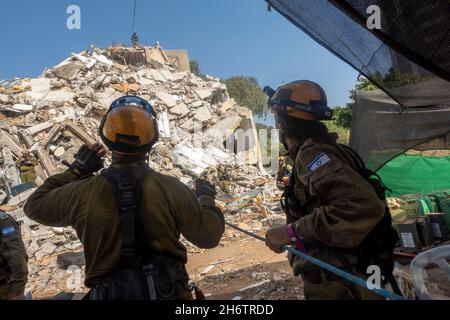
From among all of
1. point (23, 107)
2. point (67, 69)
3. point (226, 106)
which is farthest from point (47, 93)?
point (226, 106)

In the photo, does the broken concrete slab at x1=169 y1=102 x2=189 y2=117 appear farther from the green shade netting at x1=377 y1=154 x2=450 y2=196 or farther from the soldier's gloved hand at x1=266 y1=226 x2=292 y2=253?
the soldier's gloved hand at x1=266 y1=226 x2=292 y2=253

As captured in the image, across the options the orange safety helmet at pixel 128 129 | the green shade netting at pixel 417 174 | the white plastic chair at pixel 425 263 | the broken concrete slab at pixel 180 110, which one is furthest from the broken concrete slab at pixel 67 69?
the white plastic chair at pixel 425 263

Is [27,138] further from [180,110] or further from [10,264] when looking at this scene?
[10,264]

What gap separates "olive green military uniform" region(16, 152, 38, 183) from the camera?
11.4 m

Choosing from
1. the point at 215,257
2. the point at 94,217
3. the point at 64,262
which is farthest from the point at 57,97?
the point at 94,217

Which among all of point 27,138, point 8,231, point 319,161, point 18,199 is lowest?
point 18,199

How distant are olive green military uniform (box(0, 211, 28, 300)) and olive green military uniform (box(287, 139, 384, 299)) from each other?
7.44ft

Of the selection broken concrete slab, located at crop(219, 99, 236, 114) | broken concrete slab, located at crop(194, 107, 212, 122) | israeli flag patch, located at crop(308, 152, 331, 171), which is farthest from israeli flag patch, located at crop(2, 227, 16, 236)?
broken concrete slab, located at crop(219, 99, 236, 114)

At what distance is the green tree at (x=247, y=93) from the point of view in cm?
3656

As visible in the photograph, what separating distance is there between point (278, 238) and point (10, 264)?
7.31ft

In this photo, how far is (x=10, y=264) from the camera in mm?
2760

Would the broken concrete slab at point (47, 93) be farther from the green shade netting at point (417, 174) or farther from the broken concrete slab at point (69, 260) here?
the green shade netting at point (417, 174)

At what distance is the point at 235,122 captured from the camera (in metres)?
17.8

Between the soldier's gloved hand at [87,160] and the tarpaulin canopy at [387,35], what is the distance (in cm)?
149
